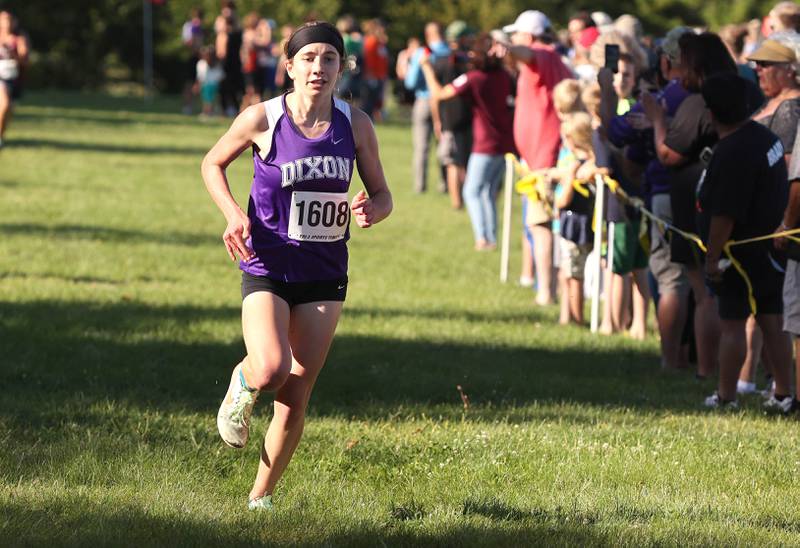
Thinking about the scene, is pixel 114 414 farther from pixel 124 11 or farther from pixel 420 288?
pixel 124 11

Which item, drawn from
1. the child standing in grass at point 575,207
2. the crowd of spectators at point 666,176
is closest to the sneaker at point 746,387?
the crowd of spectators at point 666,176

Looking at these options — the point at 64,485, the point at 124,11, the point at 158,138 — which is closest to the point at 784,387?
the point at 64,485

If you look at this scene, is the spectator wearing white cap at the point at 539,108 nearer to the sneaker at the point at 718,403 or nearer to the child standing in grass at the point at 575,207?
the child standing in grass at the point at 575,207

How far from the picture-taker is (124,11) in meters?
55.9

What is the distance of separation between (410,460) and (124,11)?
50.4m

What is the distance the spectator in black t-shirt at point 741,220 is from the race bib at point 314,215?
3.37 metres

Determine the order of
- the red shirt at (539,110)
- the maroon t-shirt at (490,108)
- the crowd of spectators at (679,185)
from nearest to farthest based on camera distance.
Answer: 1. the crowd of spectators at (679,185)
2. the red shirt at (539,110)
3. the maroon t-shirt at (490,108)

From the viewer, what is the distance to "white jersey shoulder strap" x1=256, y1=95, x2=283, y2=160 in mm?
6328

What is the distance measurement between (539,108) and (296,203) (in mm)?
7968

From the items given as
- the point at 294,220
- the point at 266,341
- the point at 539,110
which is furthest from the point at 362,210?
the point at 539,110

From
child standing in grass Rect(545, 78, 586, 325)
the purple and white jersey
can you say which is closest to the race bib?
the purple and white jersey

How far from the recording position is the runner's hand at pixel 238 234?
6117mm

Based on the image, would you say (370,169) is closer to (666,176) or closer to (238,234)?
(238,234)

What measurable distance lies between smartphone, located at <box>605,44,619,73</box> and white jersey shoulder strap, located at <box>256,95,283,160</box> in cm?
466
